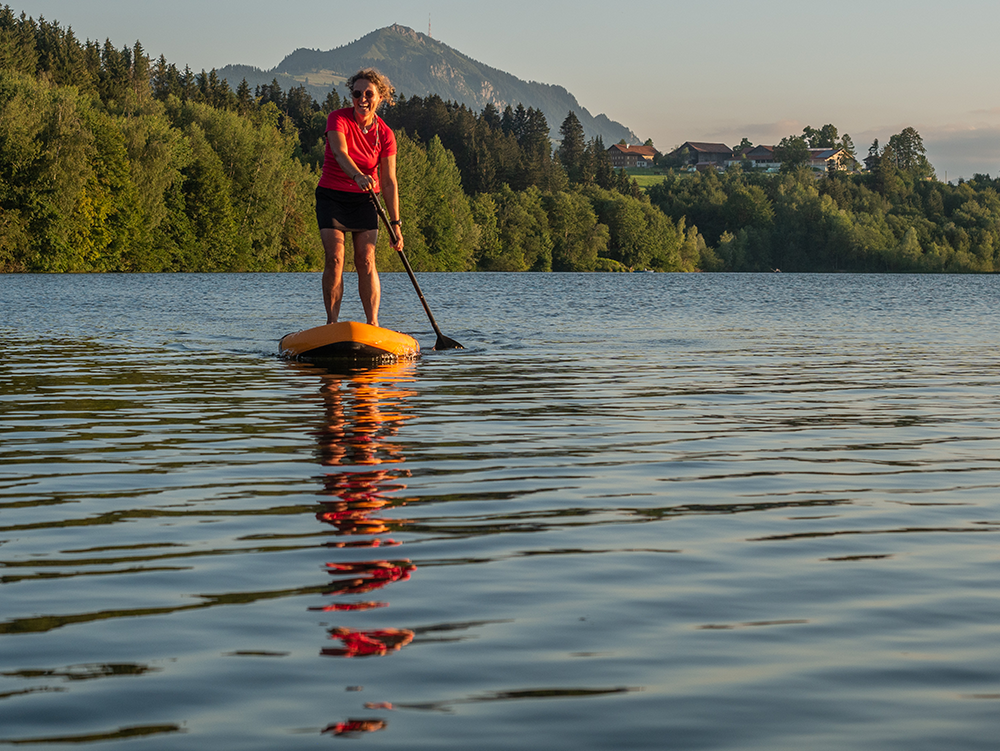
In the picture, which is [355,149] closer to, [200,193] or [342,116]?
[342,116]

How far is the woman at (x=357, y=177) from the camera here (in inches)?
482

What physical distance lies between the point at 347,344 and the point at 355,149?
2018mm

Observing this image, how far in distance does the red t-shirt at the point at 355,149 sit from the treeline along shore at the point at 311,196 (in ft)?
188

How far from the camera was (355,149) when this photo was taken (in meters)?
12.5

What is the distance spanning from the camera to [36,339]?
16969 mm

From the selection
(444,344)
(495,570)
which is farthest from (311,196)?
(495,570)

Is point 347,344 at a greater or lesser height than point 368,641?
greater

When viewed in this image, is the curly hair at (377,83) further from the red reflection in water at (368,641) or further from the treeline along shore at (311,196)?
the treeline along shore at (311,196)

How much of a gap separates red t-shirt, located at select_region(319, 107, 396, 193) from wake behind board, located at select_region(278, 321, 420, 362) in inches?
57.3

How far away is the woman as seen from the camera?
482 inches

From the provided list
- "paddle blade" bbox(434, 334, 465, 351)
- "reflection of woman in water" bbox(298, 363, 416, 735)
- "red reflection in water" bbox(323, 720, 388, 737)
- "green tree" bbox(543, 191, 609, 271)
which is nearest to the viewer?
"red reflection in water" bbox(323, 720, 388, 737)

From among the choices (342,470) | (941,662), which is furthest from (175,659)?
(342,470)

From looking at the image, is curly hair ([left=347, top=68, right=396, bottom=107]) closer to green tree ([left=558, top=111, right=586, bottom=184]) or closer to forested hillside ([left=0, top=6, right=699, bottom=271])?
forested hillside ([left=0, top=6, right=699, bottom=271])

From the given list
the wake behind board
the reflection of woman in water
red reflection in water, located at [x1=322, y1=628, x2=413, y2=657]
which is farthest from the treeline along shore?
red reflection in water, located at [x1=322, y1=628, x2=413, y2=657]
